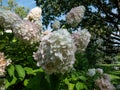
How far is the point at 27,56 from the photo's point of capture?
4000mm

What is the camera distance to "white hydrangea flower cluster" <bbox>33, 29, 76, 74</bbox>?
2746 mm

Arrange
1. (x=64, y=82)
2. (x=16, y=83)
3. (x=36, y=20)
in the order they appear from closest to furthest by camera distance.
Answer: (x=16, y=83), (x=64, y=82), (x=36, y=20)

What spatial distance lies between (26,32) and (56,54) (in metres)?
1.16

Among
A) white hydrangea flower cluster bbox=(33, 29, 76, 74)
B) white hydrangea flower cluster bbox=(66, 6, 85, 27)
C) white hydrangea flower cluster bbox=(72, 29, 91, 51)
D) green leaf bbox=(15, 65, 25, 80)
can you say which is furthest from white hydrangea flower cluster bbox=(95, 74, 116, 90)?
white hydrangea flower cluster bbox=(33, 29, 76, 74)

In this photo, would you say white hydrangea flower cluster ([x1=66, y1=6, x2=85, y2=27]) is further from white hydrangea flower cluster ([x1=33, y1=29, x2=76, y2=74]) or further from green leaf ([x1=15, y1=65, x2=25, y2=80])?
white hydrangea flower cluster ([x1=33, y1=29, x2=76, y2=74])

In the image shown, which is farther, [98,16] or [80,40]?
[98,16]

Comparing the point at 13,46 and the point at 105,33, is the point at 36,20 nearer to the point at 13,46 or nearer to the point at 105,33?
the point at 13,46

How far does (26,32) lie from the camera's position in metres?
3.84

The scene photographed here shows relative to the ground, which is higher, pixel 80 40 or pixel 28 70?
pixel 80 40

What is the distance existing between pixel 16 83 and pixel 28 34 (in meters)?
0.46

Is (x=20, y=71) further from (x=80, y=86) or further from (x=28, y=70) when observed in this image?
(x=80, y=86)

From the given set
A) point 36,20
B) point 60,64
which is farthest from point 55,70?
point 36,20

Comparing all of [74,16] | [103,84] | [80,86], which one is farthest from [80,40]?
[74,16]

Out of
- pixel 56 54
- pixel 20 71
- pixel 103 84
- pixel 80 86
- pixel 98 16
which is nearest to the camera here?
pixel 56 54
